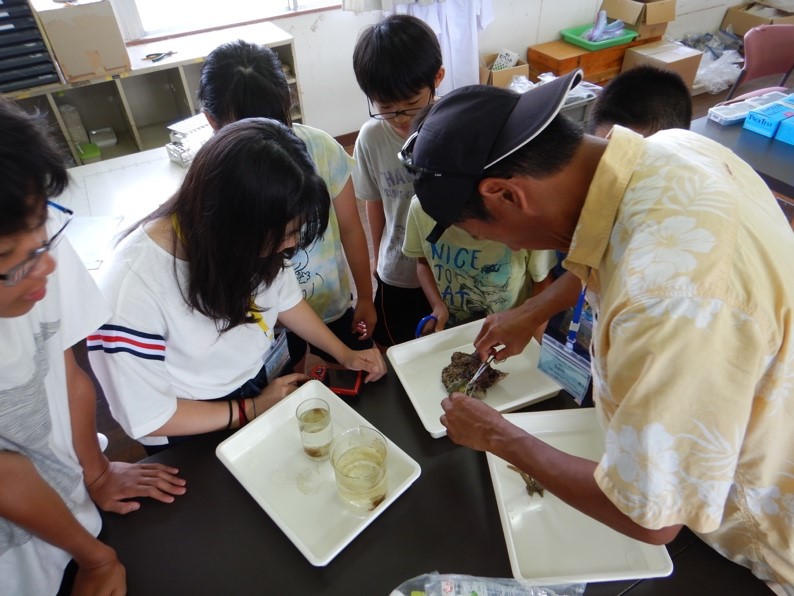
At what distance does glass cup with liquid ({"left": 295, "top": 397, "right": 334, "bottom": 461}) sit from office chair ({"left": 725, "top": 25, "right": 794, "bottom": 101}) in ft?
13.1

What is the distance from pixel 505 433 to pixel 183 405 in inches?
29.8

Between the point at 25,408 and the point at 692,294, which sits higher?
the point at 692,294

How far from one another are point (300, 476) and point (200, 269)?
1.68 ft

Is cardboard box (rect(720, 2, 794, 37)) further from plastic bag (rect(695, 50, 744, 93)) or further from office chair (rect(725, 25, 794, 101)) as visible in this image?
office chair (rect(725, 25, 794, 101))

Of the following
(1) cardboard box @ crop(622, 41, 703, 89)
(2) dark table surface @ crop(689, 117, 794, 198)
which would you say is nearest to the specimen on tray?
(2) dark table surface @ crop(689, 117, 794, 198)

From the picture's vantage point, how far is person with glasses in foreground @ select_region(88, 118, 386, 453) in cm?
106

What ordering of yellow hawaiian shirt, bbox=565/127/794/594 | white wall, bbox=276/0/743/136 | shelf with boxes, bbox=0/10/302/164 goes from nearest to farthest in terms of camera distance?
yellow hawaiian shirt, bbox=565/127/794/594
shelf with boxes, bbox=0/10/302/164
white wall, bbox=276/0/743/136

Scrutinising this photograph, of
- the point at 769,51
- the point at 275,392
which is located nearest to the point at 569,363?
the point at 275,392

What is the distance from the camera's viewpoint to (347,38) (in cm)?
425

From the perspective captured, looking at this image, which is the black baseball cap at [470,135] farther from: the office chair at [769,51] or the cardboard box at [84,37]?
the office chair at [769,51]

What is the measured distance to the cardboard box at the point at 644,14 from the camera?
4.72 m

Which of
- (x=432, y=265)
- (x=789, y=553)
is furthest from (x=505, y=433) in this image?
(x=432, y=265)

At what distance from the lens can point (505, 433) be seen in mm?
1020

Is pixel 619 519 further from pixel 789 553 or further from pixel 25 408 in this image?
pixel 25 408
